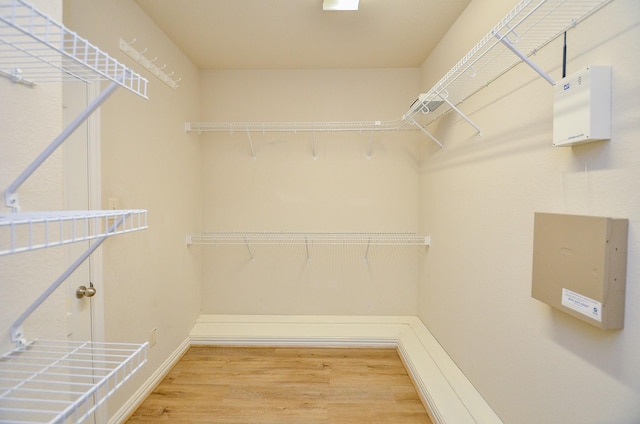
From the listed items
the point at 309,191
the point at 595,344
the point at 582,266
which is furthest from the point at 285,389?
the point at 582,266

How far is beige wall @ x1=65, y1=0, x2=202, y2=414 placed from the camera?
1.72m

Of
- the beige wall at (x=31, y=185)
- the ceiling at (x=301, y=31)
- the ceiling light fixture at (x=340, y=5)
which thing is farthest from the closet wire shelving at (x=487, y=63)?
the beige wall at (x=31, y=185)

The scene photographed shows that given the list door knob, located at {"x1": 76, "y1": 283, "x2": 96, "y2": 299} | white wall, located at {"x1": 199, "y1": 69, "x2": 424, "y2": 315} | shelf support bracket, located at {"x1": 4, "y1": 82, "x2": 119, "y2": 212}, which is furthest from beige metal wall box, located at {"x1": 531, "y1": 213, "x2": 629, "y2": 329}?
door knob, located at {"x1": 76, "y1": 283, "x2": 96, "y2": 299}

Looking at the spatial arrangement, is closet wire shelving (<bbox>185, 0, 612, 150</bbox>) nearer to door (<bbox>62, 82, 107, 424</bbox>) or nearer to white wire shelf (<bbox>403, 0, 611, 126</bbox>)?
white wire shelf (<bbox>403, 0, 611, 126</bbox>)

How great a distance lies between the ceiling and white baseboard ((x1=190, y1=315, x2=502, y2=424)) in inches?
90.7

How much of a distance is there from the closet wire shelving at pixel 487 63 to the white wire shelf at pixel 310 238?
0.93 meters

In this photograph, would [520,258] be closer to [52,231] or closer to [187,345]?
[52,231]

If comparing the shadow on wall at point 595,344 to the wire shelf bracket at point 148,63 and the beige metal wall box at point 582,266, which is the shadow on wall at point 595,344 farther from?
the wire shelf bracket at point 148,63

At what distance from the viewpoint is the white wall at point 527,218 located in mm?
950

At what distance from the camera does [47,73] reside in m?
0.94

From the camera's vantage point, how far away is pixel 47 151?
0.76m

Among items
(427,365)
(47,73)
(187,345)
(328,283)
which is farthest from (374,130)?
(187,345)

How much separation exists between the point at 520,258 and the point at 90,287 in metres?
2.11

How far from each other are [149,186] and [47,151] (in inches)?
55.5
